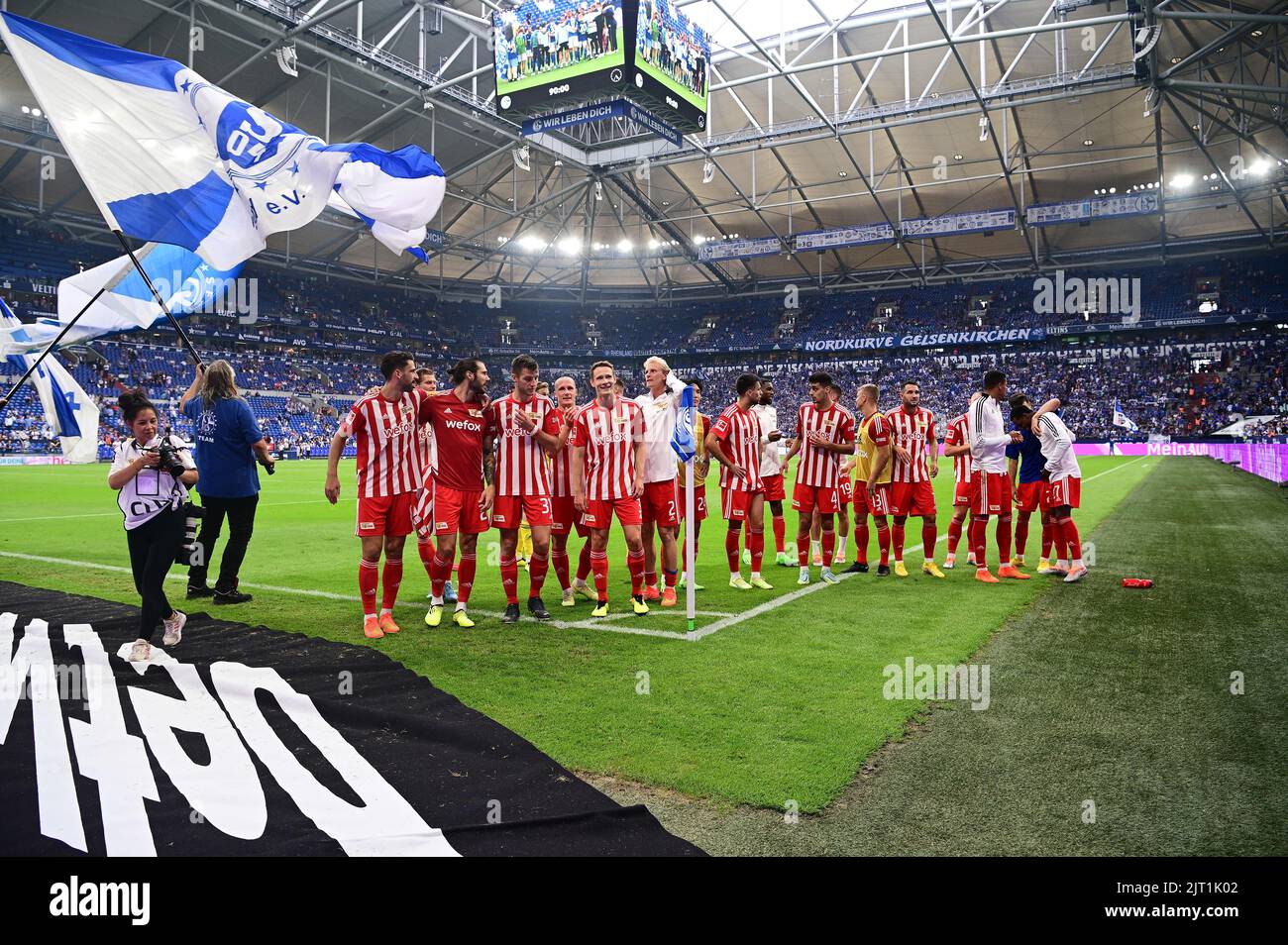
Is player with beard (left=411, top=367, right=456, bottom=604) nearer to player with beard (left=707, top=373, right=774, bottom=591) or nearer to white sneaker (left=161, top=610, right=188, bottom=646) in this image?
white sneaker (left=161, top=610, right=188, bottom=646)

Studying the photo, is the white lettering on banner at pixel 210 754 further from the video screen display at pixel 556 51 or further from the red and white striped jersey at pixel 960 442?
the video screen display at pixel 556 51

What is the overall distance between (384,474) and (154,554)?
1636mm

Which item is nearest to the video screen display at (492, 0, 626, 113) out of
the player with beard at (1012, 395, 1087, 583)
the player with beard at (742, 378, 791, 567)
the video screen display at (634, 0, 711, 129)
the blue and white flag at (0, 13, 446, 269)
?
the video screen display at (634, 0, 711, 129)

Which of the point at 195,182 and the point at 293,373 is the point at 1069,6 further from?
the point at 293,373

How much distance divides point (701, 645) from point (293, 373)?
51634 mm

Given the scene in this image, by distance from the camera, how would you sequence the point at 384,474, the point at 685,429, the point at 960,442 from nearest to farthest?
the point at 384,474
the point at 685,429
the point at 960,442

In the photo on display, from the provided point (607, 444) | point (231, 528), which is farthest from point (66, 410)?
point (607, 444)

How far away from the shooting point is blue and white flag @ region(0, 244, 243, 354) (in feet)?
21.8

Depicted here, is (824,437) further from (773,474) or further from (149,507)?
(149,507)

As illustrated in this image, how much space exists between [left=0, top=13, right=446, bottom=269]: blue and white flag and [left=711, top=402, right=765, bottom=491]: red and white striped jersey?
354 centimetres

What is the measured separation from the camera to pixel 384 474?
247 inches

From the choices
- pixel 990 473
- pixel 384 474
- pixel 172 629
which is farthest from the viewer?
pixel 990 473
